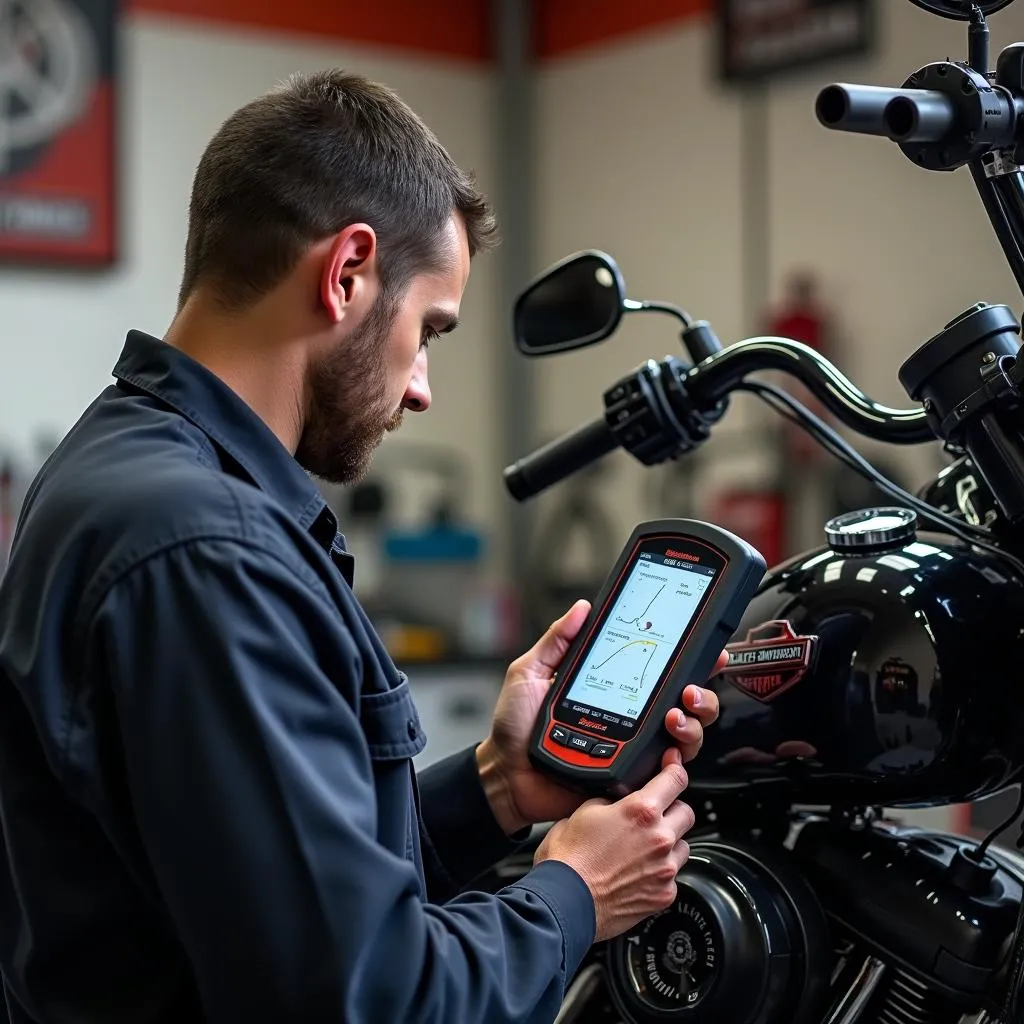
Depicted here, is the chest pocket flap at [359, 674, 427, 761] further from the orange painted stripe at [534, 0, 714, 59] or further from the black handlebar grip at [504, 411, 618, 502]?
the orange painted stripe at [534, 0, 714, 59]

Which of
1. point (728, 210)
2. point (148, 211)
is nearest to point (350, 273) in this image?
point (728, 210)

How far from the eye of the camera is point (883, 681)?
1.00 metres

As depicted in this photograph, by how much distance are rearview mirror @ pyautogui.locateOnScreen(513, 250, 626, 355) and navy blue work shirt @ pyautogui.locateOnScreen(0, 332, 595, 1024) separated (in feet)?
1.44

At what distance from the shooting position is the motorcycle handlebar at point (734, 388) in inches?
44.6

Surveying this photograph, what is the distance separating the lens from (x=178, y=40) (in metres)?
4.93

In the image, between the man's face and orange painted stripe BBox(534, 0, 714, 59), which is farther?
orange painted stripe BBox(534, 0, 714, 59)

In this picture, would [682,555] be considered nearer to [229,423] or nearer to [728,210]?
[229,423]

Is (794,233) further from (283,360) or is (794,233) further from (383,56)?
(283,360)

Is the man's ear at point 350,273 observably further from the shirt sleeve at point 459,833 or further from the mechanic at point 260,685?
the shirt sleeve at point 459,833

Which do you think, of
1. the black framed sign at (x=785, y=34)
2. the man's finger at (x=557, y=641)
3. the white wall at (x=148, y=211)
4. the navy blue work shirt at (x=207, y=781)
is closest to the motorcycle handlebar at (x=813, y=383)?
the man's finger at (x=557, y=641)

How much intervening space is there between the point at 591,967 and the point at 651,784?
9.8 inches

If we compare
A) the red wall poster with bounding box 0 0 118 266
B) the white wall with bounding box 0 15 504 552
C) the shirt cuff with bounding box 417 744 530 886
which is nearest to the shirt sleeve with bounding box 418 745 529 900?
the shirt cuff with bounding box 417 744 530 886

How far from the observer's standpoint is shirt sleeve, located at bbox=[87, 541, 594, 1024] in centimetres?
77

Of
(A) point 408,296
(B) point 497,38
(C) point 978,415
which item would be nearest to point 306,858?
(A) point 408,296
